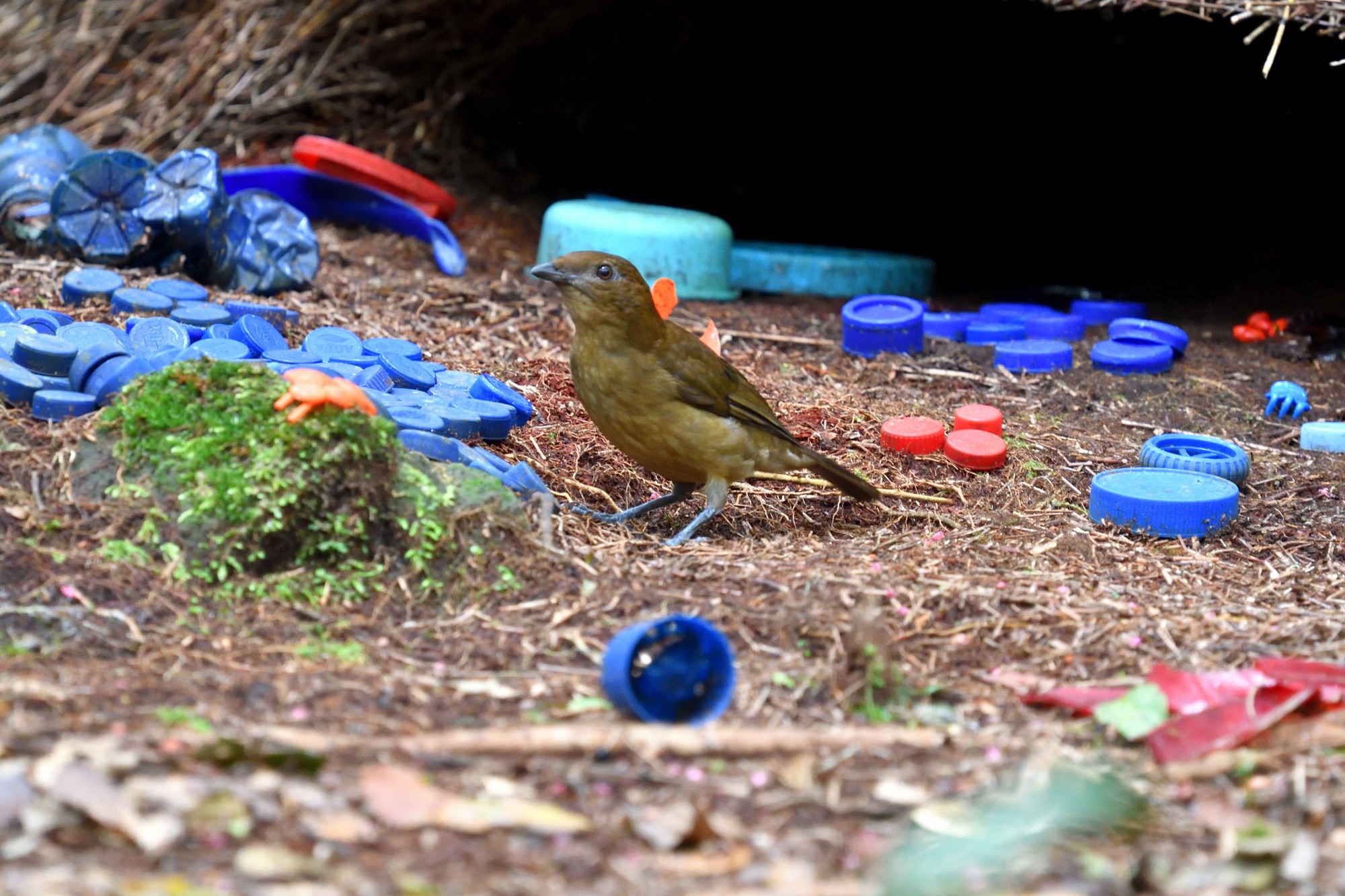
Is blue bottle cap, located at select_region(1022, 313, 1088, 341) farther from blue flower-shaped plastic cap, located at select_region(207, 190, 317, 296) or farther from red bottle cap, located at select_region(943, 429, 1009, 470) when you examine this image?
blue flower-shaped plastic cap, located at select_region(207, 190, 317, 296)

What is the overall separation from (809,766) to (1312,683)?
1.36 meters

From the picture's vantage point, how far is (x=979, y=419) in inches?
236

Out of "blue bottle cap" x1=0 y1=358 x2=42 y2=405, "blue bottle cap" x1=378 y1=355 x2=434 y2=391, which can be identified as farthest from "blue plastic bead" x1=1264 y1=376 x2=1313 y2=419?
"blue bottle cap" x1=0 y1=358 x2=42 y2=405

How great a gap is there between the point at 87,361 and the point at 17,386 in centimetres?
23

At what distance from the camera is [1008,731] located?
3.29 meters

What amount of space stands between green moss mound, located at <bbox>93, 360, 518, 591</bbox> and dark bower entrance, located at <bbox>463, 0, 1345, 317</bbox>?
620 centimetres

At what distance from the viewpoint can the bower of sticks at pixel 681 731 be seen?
8.38 ft

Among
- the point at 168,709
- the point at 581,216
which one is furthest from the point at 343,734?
Result: the point at 581,216

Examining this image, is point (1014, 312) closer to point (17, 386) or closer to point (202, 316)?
point (202, 316)

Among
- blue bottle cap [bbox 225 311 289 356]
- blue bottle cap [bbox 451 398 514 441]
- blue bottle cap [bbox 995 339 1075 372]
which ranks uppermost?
blue bottle cap [bbox 995 339 1075 372]

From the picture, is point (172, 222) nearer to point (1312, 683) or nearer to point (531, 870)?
point (531, 870)

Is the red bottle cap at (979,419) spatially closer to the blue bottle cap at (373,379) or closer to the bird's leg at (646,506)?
the bird's leg at (646,506)

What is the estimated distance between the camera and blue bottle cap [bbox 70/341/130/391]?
4.56m

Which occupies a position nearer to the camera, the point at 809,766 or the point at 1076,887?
the point at 1076,887
